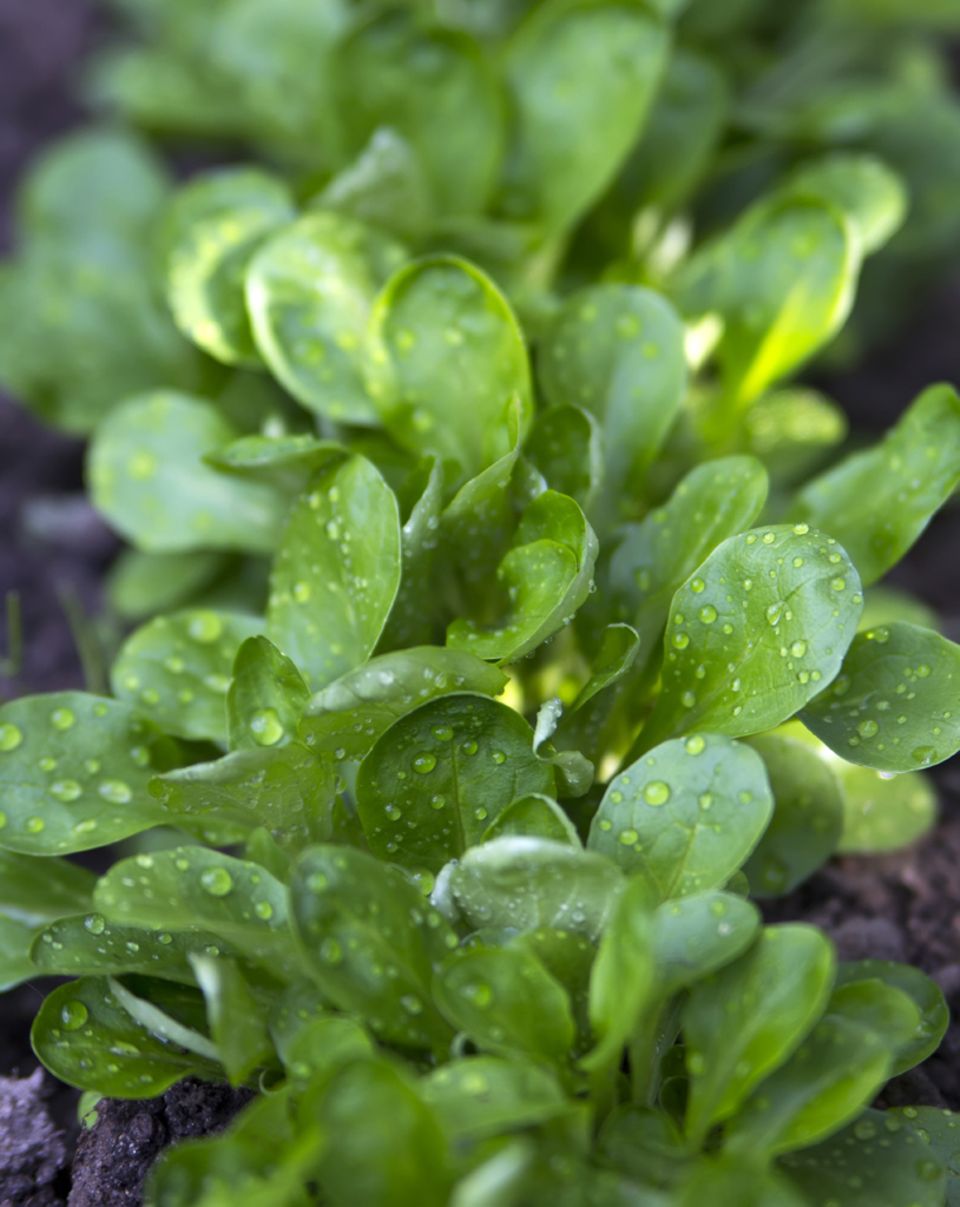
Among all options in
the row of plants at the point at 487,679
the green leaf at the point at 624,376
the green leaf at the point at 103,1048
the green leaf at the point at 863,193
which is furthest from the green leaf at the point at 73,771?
the green leaf at the point at 863,193

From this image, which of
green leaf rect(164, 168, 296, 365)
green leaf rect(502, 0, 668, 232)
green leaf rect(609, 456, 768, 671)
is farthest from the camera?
green leaf rect(502, 0, 668, 232)

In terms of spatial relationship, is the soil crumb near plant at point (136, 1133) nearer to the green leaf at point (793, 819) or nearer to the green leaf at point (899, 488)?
the green leaf at point (793, 819)

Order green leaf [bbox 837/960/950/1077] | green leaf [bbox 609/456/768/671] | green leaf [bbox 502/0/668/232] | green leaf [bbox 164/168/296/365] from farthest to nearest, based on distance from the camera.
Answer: green leaf [bbox 502/0/668/232]
green leaf [bbox 164/168/296/365]
green leaf [bbox 609/456/768/671]
green leaf [bbox 837/960/950/1077]

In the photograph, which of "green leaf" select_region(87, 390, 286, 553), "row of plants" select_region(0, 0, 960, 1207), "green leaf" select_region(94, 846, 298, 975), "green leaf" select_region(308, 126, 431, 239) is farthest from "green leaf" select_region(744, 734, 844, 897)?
"green leaf" select_region(308, 126, 431, 239)

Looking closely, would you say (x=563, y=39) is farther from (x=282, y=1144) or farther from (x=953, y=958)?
(x=282, y=1144)

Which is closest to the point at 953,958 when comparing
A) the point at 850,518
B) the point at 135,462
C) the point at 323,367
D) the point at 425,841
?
the point at 850,518

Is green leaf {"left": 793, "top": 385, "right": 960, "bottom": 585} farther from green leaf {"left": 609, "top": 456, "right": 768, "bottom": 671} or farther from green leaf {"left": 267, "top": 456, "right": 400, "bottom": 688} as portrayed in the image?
green leaf {"left": 267, "top": 456, "right": 400, "bottom": 688}
